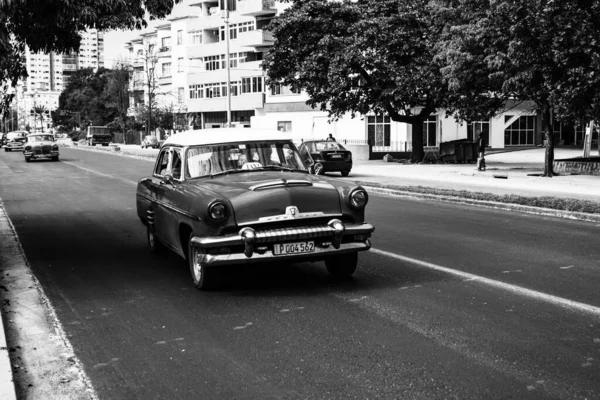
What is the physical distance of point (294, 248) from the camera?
7.53m

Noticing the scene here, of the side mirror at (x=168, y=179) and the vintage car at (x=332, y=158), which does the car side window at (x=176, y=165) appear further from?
the vintage car at (x=332, y=158)

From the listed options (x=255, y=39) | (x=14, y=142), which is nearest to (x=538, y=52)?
(x=14, y=142)

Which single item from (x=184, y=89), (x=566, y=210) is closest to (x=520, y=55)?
(x=566, y=210)

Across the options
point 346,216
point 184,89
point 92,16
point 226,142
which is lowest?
point 346,216

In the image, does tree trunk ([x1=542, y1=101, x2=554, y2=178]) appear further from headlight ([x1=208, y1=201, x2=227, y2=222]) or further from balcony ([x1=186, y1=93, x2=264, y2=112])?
balcony ([x1=186, y1=93, x2=264, y2=112])

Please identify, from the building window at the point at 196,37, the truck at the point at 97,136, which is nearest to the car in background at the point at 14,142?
the truck at the point at 97,136

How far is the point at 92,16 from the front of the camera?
9.12m

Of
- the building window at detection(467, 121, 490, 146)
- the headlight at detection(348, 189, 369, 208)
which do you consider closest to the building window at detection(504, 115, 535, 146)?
the building window at detection(467, 121, 490, 146)

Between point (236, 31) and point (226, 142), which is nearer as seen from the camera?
point (226, 142)

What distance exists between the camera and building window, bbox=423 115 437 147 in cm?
5416

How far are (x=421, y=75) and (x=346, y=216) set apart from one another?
27592mm

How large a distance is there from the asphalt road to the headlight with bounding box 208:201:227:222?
85 centimetres

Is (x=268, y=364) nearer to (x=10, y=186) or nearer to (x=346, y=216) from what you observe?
(x=346, y=216)

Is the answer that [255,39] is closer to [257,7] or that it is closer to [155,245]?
[257,7]
